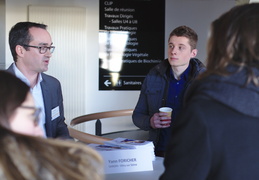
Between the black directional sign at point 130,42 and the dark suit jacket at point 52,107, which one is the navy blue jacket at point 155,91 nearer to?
the dark suit jacket at point 52,107

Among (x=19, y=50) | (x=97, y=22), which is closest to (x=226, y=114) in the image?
(x=19, y=50)

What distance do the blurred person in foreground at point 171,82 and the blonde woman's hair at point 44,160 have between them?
2098 millimetres

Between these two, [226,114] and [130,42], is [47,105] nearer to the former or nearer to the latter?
[226,114]

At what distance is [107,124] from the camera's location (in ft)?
24.5

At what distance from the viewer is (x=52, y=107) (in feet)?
9.98

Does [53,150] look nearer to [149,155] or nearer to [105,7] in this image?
[149,155]

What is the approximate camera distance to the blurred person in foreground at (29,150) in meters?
1.09

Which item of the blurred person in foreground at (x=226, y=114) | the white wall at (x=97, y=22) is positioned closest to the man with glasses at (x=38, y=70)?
the blurred person in foreground at (x=226, y=114)

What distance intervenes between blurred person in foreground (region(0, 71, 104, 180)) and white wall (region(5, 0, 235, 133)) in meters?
5.91

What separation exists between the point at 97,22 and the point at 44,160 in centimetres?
618

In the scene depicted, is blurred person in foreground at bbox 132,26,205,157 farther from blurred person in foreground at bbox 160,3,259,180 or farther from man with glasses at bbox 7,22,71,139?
blurred person in foreground at bbox 160,3,259,180

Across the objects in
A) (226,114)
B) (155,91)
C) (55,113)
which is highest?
(226,114)

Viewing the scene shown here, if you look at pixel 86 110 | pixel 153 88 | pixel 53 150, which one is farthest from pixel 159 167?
pixel 86 110

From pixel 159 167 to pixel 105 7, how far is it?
A: 4947 mm
